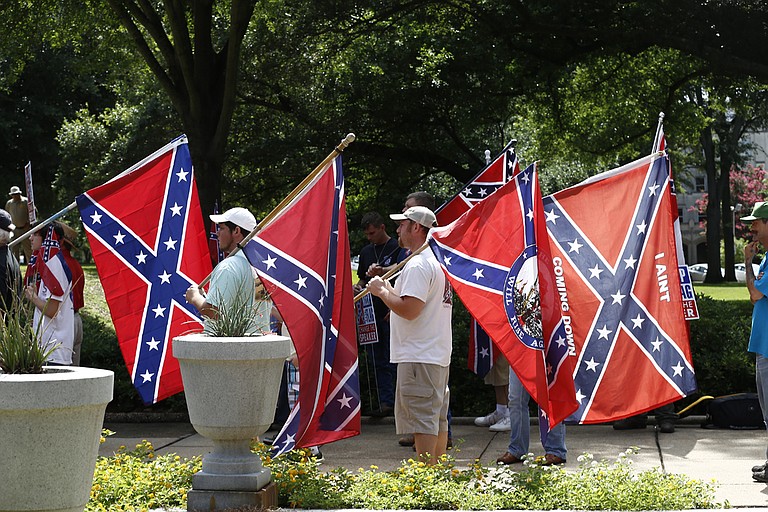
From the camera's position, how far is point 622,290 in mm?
8430

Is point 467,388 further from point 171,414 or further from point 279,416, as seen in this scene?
point 171,414

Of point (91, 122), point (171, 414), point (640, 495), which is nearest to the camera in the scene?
point (640, 495)

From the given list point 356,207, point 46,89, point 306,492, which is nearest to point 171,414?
point 306,492

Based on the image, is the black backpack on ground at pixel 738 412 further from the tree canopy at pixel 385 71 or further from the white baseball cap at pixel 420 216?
the tree canopy at pixel 385 71

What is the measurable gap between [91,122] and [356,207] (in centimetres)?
1167

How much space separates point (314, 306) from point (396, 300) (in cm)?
60

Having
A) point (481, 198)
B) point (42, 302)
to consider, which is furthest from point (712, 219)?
point (42, 302)

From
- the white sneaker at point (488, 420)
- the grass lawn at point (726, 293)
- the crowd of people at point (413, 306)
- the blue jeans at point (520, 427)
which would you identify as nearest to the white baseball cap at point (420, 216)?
the crowd of people at point (413, 306)

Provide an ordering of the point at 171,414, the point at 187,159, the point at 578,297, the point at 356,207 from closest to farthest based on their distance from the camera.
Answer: the point at 578,297, the point at 187,159, the point at 171,414, the point at 356,207

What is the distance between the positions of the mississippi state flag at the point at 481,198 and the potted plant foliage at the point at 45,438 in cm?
582

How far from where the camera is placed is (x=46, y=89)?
3653 cm

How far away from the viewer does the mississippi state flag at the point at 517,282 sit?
7.36 m

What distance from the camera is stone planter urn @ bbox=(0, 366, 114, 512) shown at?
4750 mm

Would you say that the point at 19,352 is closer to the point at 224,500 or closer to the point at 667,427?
the point at 224,500
